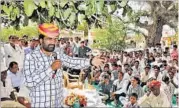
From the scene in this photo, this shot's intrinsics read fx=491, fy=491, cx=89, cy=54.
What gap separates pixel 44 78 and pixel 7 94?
1.00 ft

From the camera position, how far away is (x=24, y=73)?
11.8ft

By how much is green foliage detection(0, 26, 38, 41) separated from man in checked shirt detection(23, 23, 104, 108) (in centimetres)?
5

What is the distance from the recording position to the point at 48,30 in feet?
11.8

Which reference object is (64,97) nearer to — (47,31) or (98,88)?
(98,88)

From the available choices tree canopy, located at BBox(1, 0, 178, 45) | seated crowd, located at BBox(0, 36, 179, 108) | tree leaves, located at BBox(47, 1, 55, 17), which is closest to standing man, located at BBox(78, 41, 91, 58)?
seated crowd, located at BBox(0, 36, 179, 108)

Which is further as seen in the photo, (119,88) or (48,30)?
(119,88)

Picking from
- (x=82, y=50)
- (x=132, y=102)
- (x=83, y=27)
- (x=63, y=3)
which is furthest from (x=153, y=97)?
(x=63, y=3)

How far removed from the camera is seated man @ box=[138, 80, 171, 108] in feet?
12.4

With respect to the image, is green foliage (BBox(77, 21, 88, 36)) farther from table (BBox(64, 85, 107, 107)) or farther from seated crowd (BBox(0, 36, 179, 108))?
table (BBox(64, 85, 107, 107))

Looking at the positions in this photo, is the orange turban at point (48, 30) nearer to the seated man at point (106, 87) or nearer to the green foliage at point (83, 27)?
the green foliage at point (83, 27)

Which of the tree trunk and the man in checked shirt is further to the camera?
the tree trunk

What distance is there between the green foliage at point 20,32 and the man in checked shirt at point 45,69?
50mm

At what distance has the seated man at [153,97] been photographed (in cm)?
378

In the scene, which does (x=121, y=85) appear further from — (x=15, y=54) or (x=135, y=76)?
(x=15, y=54)
